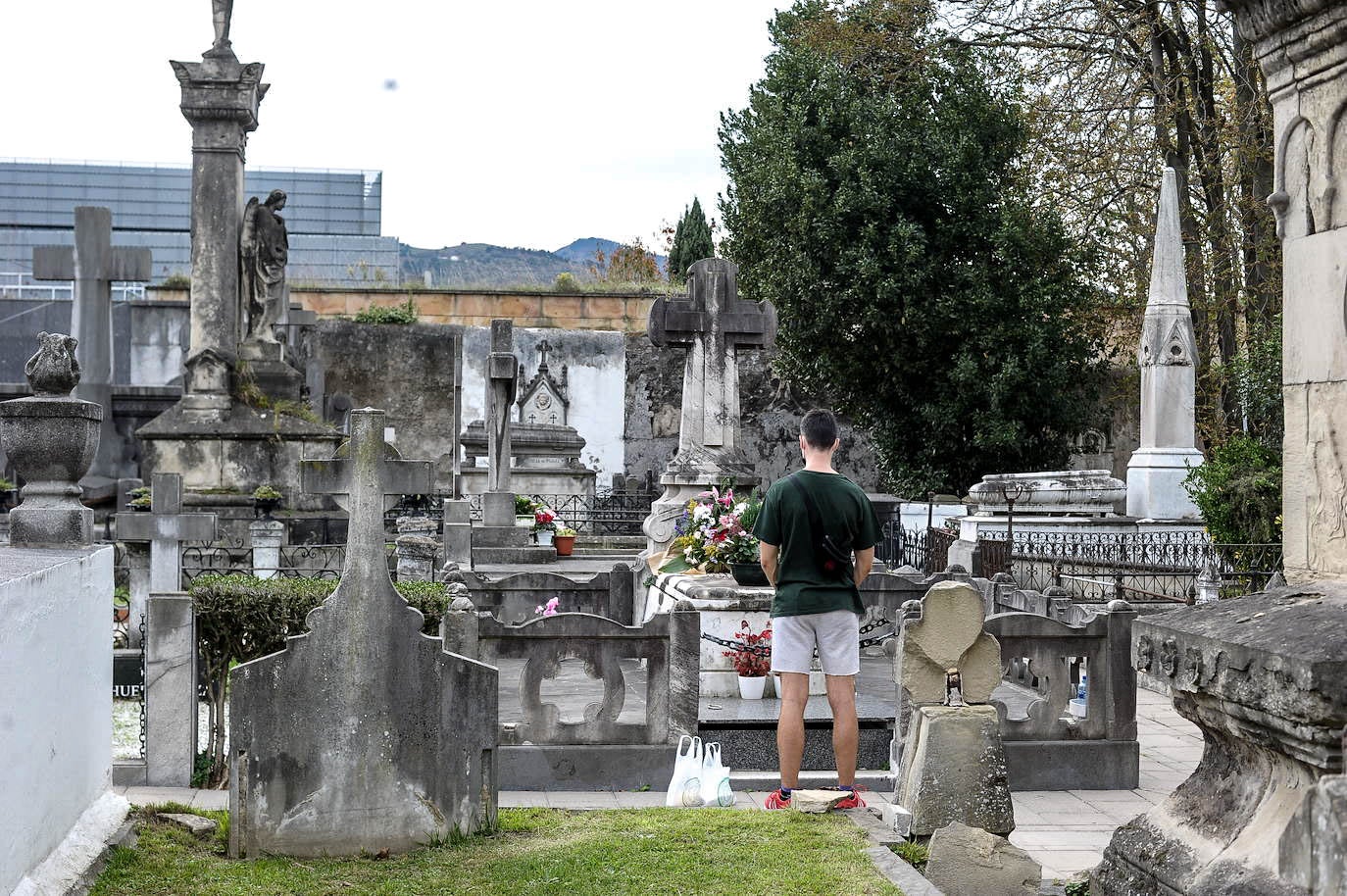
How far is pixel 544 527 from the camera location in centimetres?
1836

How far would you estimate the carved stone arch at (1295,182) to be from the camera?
3979 mm

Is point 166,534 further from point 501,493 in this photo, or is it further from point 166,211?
point 166,211

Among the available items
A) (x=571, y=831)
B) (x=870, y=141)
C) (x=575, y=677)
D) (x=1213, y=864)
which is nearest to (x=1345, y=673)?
(x=1213, y=864)

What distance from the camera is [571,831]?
18.1 feet

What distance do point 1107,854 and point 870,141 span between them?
68.5 feet

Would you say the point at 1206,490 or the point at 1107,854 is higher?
the point at 1206,490

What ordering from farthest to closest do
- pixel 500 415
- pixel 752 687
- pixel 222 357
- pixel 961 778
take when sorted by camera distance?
pixel 500 415, pixel 222 357, pixel 752 687, pixel 961 778

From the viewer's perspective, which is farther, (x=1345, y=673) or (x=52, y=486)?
(x=52, y=486)

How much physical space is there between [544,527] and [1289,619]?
49.6 ft

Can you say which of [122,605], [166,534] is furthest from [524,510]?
[166,534]

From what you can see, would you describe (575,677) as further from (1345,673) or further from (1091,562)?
(1345,673)

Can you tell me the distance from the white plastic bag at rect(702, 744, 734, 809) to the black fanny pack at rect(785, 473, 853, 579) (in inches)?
41.6

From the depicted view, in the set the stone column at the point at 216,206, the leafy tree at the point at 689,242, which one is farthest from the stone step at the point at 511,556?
the leafy tree at the point at 689,242

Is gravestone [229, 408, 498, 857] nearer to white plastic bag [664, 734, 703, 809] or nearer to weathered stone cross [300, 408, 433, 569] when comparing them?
weathered stone cross [300, 408, 433, 569]
